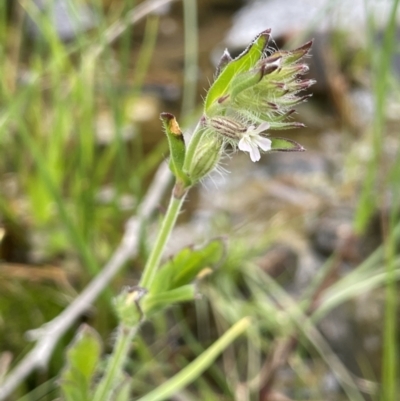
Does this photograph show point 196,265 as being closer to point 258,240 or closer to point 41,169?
point 41,169

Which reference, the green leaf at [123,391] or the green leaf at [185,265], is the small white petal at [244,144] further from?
the green leaf at [123,391]

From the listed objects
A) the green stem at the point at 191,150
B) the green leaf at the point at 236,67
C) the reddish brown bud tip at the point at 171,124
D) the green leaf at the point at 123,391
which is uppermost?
the green leaf at the point at 236,67

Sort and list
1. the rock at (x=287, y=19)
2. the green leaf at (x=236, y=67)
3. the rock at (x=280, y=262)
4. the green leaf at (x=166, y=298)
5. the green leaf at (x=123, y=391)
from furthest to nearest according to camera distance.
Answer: the rock at (x=287, y=19), the rock at (x=280, y=262), the green leaf at (x=123, y=391), the green leaf at (x=166, y=298), the green leaf at (x=236, y=67)

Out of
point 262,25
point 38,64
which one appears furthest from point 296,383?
point 262,25

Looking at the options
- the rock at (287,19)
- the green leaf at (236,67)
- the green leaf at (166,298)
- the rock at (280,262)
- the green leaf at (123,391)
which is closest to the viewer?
the green leaf at (236,67)

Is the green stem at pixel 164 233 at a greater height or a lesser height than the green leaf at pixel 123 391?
greater

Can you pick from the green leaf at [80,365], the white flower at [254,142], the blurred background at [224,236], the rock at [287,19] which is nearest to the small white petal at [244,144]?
the white flower at [254,142]

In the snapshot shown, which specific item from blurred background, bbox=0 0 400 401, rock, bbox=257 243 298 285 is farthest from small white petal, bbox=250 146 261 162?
rock, bbox=257 243 298 285

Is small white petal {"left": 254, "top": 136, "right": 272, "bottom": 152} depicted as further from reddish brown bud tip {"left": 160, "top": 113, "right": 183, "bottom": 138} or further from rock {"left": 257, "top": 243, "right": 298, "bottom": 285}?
rock {"left": 257, "top": 243, "right": 298, "bottom": 285}
